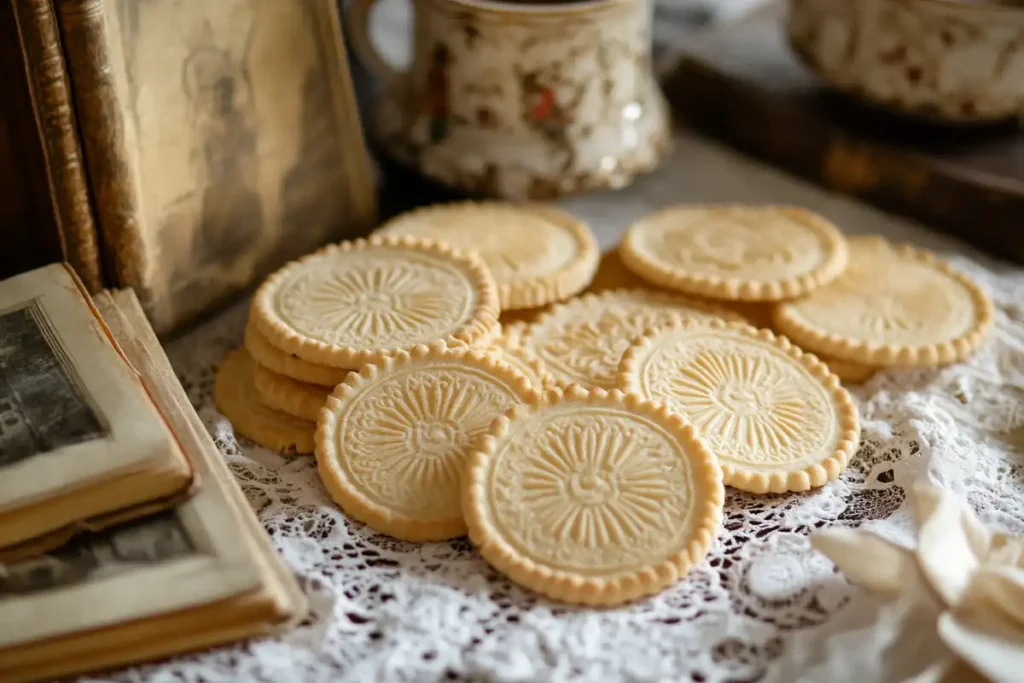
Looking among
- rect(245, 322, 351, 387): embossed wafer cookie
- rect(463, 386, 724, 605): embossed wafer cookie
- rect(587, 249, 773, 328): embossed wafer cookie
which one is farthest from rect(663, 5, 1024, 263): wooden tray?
rect(245, 322, 351, 387): embossed wafer cookie


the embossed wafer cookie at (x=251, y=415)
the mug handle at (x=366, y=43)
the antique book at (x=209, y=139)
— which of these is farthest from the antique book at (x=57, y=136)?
the mug handle at (x=366, y=43)

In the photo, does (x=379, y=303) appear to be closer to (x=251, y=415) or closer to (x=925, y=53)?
(x=251, y=415)

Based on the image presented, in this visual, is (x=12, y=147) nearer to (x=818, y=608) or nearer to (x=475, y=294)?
(x=475, y=294)

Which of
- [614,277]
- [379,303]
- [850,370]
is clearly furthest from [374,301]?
[850,370]

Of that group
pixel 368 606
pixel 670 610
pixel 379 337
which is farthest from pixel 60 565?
pixel 670 610

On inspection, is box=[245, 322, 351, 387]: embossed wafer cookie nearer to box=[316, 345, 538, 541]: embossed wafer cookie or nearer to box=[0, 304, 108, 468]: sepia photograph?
box=[316, 345, 538, 541]: embossed wafer cookie

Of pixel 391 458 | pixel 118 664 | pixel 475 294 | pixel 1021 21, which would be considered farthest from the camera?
pixel 1021 21

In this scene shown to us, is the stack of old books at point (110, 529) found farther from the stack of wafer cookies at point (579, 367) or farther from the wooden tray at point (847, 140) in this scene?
the wooden tray at point (847, 140)
